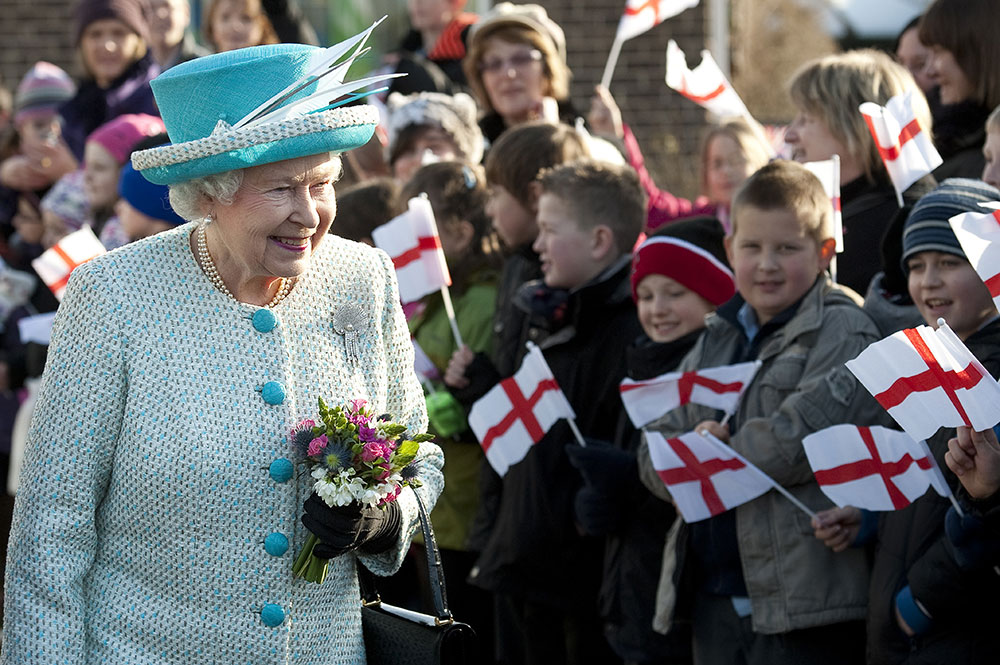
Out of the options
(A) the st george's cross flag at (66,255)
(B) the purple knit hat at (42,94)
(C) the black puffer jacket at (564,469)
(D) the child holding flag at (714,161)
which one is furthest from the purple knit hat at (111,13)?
(C) the black puffer jacket at (564,469)

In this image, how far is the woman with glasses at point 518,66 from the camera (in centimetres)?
708

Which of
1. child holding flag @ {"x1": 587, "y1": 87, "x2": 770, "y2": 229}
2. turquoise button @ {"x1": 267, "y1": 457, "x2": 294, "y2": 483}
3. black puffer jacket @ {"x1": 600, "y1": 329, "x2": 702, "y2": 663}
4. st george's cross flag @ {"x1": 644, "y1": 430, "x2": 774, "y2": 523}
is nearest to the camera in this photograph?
turquoise button @ {"x1": 267, "y1": 457, "x2": 294, "y2": 483}

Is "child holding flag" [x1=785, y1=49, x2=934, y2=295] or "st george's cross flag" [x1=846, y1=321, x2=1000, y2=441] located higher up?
"child holding flag" [x1=785, y1=49, x2=934, y2=295]

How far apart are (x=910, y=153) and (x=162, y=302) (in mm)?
2609

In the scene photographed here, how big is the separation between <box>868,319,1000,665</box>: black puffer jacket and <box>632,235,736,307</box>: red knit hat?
116cm

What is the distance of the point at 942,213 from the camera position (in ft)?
13.0

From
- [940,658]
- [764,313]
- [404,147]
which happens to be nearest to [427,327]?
[404,147]

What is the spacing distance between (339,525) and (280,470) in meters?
0.17

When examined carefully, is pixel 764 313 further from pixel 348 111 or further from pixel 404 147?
pixel 404 147

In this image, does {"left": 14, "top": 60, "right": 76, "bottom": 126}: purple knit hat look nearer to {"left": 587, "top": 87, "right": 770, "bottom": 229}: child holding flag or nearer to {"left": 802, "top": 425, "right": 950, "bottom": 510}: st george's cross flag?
{"left": 587, "top": 87, "right": 770, "bottom": 229}: child holding flag

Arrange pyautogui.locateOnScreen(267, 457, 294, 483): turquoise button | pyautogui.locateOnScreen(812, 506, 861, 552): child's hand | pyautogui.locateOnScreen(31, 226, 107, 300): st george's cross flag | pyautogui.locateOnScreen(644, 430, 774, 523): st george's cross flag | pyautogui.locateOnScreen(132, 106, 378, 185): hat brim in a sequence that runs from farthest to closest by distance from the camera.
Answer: pyautogui.locateOnScreen(31, 226, 107, 300): st george's cross flag, pyautogui.locateOnScreen(644, 430, 774, 523): st george's cross flag, pyautogui.locateOnScreen(812, 506, 861, 552): child's hand, pyautogui.locateOnScreen(267, 457, 294, 483): turquoise button, pyautogui.locateOnScreen(132, 106, 378, 185): hat brim

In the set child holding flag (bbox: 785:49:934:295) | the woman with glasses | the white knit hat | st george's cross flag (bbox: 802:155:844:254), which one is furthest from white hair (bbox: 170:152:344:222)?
the woman with glasses

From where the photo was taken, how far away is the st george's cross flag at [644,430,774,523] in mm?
4258

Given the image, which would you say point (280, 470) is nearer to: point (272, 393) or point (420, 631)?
point (272, 393)
